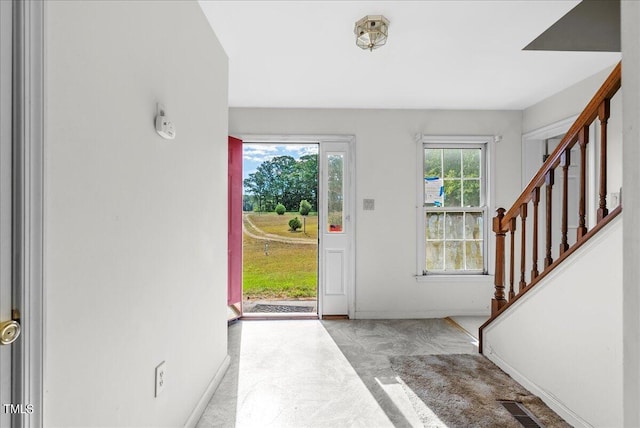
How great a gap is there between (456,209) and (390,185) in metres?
0.86

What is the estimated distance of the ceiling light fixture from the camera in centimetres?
204

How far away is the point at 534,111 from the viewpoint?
3715mm

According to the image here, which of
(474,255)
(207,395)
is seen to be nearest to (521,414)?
(207,395)

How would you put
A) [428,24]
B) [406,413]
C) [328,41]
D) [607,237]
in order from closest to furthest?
[607,237] < [406,413] < [428,24] < [328,41]

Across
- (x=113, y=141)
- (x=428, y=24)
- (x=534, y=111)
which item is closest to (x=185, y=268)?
(x=113, y=141)

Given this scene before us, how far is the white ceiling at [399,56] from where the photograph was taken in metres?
1.98

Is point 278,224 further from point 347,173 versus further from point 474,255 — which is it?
point 474,255

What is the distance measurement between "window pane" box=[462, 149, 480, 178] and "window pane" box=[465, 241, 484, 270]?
31.8 inches

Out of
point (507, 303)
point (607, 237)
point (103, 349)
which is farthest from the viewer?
point (507, 303)

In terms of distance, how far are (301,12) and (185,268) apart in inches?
62.9

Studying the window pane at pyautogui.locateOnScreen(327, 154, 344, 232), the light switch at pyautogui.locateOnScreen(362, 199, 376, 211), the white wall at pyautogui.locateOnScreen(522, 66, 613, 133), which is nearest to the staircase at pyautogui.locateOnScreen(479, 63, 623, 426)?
the white wall at pyautogui.locateOnScreen(522, 66, 613, 133)

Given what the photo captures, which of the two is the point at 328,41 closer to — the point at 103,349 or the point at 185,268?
the point at 185,268

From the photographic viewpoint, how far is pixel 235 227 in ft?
12.1

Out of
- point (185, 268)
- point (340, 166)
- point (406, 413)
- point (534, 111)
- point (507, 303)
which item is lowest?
point (406, 413)
